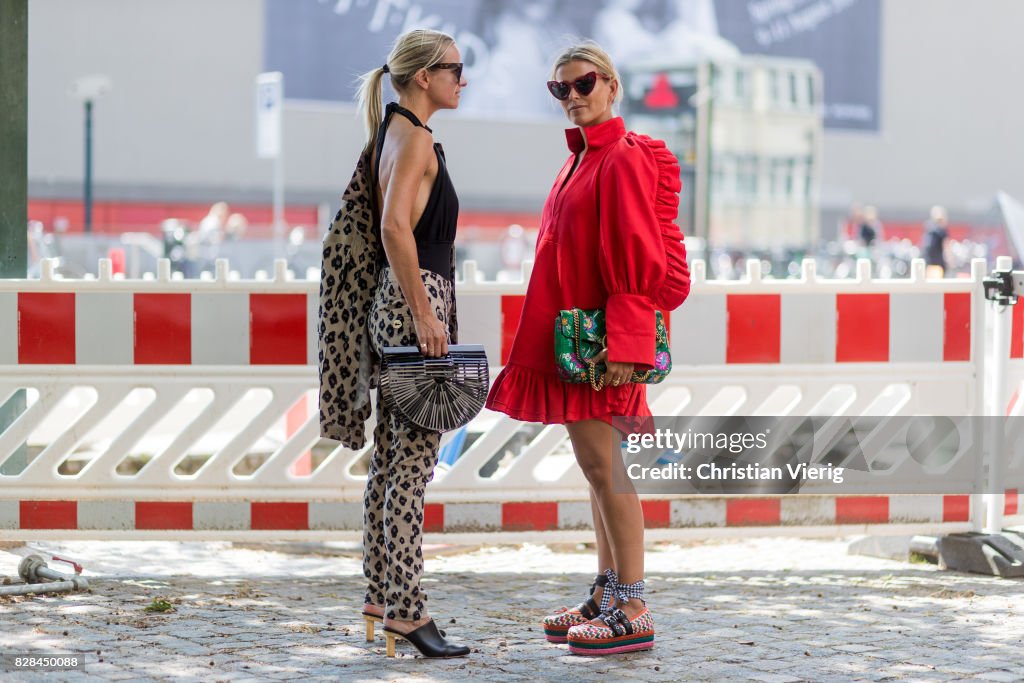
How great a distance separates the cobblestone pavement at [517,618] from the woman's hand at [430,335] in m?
0.96

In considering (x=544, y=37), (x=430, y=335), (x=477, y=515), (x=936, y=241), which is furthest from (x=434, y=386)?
(x=544, y=37)

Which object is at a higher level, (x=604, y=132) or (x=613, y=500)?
(x=604, y=132)

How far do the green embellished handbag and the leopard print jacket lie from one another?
62 cm

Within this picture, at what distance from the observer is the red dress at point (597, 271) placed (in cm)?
459

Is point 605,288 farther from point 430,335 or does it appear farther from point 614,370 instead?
point 430,335

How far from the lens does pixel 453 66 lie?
473 centimetres

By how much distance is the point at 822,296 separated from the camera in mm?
6359

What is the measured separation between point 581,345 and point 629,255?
1.04ft

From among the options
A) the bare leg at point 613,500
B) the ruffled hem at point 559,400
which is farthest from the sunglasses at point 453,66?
the bare leg at point 613,500

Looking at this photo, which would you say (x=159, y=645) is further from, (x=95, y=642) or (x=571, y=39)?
(x=571, y=39)

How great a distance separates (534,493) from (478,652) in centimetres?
151

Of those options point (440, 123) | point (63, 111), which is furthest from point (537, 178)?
point (63, 111)

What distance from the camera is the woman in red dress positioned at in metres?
4.60

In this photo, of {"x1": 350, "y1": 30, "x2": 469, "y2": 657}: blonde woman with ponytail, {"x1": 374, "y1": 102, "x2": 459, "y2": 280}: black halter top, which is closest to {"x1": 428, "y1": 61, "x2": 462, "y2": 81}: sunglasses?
{"x1": 350, "y1": 30, "x2": 469, "y2": 657}: blonde woman with ponytail
